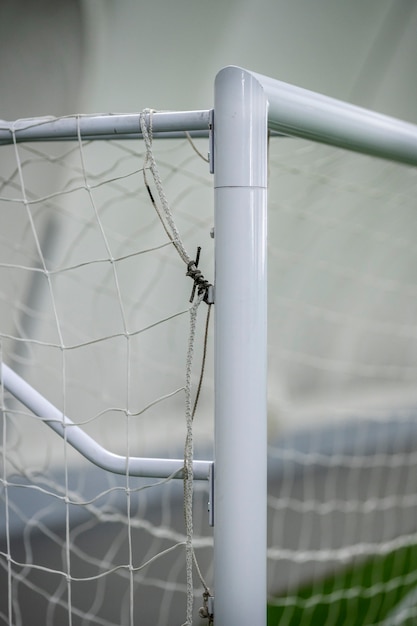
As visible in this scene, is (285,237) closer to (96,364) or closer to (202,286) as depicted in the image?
(96,364)

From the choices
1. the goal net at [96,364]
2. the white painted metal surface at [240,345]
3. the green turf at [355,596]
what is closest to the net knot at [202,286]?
the white painted metal surface at [240,345]

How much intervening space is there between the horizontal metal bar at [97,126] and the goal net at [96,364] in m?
0.70

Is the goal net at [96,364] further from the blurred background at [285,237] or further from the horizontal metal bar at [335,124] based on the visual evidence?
the horizontal metal bar at [335,124]

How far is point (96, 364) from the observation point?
184cm

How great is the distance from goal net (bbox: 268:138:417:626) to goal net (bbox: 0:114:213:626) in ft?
1.02

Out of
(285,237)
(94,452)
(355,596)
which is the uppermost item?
(285,237)

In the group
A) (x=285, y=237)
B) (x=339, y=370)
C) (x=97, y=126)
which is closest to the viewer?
(x=97, y=126)

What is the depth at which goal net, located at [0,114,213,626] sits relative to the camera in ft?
5.44

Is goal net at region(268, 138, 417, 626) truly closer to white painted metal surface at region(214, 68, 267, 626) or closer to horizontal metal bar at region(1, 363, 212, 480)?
horizontal metal bar at region(1, 363, 212, 480)

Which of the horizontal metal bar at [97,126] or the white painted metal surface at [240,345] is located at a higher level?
the horizontal metal bar at [97,126]

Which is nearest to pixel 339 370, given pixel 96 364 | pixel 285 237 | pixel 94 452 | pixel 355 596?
pixel 285 237

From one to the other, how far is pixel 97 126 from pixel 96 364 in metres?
1.13

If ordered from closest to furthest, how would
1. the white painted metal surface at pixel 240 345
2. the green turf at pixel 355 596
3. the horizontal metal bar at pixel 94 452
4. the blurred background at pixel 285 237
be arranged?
the white painted metal surface at pixel 240 345, the horizontal metal bar at pixel 94 452, the blurred background at pixel 285 237, the green turf at pixel 355 596

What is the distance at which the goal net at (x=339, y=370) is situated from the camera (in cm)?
205
